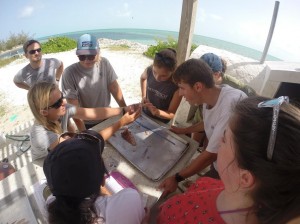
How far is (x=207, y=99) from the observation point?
5.88 feet

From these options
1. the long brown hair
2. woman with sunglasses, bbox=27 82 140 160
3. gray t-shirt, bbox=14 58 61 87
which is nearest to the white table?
woman with sunglasses, bbox=27 82 140 160

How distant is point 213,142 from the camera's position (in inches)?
62.6

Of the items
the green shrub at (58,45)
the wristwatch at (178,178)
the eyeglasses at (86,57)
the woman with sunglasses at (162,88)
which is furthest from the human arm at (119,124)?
the green shrub at (58,45)

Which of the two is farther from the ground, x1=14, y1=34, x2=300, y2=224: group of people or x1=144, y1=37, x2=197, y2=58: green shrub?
x1=14, y1=34, x2=300, y2=224: group of people

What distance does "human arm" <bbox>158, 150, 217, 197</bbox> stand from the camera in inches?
57.3

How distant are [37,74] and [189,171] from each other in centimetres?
330

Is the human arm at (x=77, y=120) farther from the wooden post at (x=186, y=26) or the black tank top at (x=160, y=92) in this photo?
the wooden post at (x=186, y=26)

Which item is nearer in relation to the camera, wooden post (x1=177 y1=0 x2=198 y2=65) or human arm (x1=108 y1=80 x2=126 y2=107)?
wooden post (x1=177 y1=0 x2=198 y2=65)

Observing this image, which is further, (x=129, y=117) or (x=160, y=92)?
(x=160, y=92)

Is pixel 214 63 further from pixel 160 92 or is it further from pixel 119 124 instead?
pixel 119 124

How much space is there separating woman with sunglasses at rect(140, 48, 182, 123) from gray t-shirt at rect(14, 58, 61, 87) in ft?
6.14

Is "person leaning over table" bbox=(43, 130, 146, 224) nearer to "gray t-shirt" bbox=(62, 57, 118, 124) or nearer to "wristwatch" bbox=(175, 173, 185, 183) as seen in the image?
"wristwatch" bbox=(175, 173, 185, 183)

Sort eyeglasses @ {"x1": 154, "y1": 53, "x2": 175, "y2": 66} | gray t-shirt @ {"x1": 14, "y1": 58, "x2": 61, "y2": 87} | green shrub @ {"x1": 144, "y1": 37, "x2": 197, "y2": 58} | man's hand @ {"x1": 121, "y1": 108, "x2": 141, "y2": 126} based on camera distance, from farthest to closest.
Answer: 1. green shrub @ {"x1": 144, "y1": 37, "x2": 197, "y2": 58}
2. gray t-shirt @ {"x1": 14, "y1": 58, "x2": 61, "y2": 87}
3. eyeglasses @ {"x1": 154, "y1": 53, "x2": 175, "y2": 66}
4. man's hand @ {"x1": 121, "y1": 108, "x2": 141, "y2": 126}

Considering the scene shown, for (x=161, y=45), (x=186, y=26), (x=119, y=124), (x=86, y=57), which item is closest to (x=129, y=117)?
(x=119, y=124)
